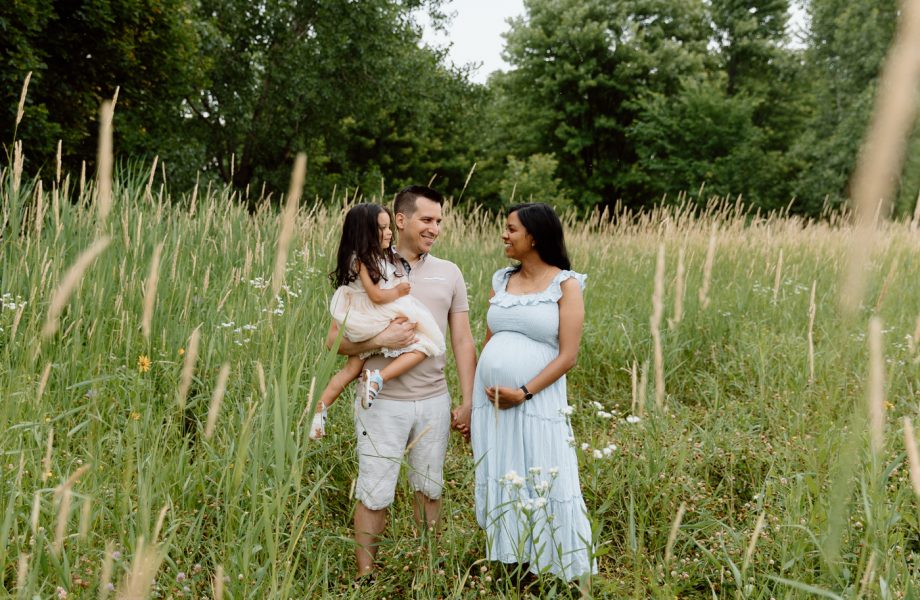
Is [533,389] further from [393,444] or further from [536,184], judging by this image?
[536,184]

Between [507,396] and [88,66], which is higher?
[88,66]

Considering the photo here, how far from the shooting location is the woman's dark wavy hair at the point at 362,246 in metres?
2.47

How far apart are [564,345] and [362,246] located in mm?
888

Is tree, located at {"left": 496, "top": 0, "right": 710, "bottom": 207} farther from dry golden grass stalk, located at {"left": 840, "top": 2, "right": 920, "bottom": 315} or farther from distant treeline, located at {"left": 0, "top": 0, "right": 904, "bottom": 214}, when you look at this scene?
dry golden grass stalk, located at {"left": 840, "top": 2, "right": 920, "bottom": 315}

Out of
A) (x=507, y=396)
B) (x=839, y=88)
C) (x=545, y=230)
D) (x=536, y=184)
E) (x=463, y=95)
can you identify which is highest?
(x=839, y=88)

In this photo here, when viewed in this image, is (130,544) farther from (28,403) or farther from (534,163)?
(534,163)

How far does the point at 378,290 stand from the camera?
246 centimetres

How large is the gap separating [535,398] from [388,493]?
69 cm

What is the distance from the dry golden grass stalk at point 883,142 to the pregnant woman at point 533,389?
6.33 feet

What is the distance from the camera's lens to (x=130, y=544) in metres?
1.70

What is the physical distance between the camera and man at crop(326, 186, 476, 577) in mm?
2457

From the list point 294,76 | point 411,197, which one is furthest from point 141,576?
point 294,76

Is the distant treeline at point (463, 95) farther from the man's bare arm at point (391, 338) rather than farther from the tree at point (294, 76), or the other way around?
the man's bare arm at point (391, 338)

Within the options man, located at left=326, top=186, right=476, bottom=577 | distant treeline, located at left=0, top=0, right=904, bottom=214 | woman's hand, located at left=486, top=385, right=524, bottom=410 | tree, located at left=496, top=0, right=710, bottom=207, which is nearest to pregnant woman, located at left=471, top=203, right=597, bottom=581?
woman's hand, located at left=486, top=385, right=524, bottom=410
